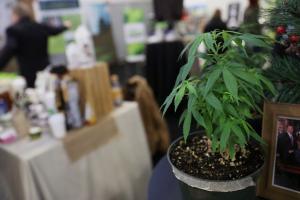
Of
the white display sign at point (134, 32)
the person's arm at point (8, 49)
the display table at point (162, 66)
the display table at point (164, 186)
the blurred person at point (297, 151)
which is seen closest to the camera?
the blurred person at point (297, 151)

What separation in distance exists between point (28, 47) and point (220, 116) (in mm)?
2248

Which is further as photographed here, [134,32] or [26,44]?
[134,32]

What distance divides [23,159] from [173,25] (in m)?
2.38

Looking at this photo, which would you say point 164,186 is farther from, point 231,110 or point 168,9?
point 168,9

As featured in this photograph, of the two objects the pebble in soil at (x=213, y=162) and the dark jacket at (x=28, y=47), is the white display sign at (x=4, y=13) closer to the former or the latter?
the dark jacket at (x=28, y=47)

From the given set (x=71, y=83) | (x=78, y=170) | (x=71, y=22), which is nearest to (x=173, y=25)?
(x=71, y=22)

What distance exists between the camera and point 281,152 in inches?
23.1

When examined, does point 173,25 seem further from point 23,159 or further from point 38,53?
point 23,159

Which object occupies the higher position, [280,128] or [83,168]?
[280,128]

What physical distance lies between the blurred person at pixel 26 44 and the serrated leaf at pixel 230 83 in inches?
85.7

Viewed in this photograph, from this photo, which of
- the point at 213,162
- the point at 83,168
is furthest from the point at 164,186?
the point at 83,168

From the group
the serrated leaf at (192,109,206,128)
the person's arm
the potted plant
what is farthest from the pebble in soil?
the person's arm

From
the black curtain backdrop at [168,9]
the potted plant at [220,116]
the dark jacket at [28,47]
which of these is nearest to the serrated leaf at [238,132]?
the potted plant at [220,116]

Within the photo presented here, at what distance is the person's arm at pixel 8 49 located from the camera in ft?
7.06
